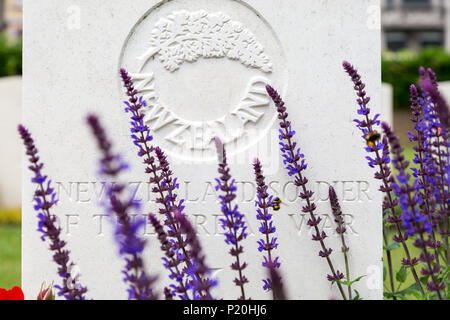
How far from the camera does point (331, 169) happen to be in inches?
133

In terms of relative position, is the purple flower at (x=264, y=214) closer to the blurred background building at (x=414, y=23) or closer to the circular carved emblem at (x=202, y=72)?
the circular carved emblem at (x=202, y=72)

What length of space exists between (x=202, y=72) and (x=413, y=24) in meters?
40.6

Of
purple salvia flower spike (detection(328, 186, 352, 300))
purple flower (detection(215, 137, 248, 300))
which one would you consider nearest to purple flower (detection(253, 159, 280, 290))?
purple flower (detection(215, 137, 248, 300))

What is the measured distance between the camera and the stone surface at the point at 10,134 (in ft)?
30.5

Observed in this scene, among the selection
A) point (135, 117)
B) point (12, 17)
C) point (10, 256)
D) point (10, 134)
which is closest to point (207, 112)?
point (135, 117)

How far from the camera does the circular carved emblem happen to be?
3.39 metres

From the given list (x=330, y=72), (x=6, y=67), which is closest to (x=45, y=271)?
(x=330, y=72)

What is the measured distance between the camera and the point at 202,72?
3438mm

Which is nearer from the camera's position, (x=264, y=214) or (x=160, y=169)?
(x=264, y=214)

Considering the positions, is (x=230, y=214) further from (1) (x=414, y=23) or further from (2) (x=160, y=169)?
(1) (x=414, y=23)

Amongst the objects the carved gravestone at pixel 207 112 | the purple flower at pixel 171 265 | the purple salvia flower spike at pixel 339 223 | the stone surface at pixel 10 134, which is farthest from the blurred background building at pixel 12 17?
the purple flower at pixel 171 265

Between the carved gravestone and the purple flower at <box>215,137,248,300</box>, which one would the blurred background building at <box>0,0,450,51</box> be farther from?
the purple flower at <box>215,137,248,300</box>

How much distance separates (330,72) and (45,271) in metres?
1.91

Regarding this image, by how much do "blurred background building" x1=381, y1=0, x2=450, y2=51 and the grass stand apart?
35.4 meters
